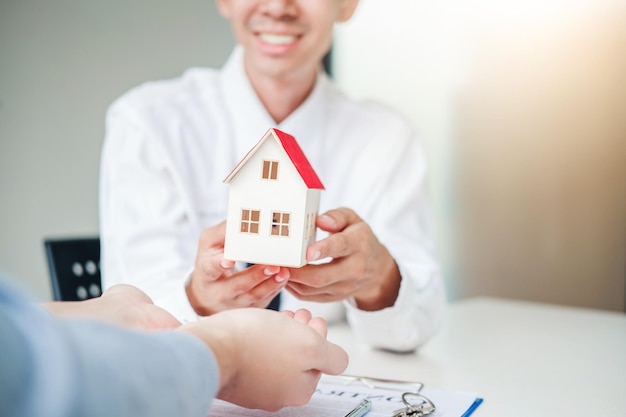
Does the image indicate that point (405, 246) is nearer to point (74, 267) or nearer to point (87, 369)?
point (74, 267)

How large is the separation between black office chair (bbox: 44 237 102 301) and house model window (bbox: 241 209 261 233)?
0.48m

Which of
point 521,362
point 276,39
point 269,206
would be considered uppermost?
point 276,39

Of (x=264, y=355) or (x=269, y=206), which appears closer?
(x=264, y=355)

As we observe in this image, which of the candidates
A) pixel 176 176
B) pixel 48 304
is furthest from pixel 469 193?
pixel 48 304

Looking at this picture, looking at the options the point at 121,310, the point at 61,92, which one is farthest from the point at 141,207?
the point at 61,92

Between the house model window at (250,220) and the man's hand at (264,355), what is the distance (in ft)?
0.56

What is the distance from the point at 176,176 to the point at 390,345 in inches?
17.5

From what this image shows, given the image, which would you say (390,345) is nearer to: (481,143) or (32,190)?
(481,143)

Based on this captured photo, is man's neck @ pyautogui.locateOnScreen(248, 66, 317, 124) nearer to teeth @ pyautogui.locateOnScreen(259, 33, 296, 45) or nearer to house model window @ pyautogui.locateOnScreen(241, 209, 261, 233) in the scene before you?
teeth @ pyautogui.locateOnScreen(259, 33, 296, 45)

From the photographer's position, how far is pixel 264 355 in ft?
1.69

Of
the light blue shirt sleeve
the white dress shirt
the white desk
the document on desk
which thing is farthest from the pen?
the white dress shirt

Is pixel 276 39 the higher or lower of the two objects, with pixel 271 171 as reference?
higher

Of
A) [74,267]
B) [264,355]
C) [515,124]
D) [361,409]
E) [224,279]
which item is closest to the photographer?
[264,355]

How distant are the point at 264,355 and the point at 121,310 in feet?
0.45
